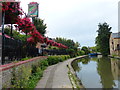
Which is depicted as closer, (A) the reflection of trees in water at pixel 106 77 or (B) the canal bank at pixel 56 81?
(B) the canal bank at pixel 56 81

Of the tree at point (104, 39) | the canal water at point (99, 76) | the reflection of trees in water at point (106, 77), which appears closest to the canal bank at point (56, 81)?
the canal water at point (99, 76)

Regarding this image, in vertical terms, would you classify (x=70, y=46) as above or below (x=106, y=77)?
above

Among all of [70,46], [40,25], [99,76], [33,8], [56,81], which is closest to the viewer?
[56,81]

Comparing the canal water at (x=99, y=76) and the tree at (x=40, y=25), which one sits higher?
the tree at (x=40, y=25)

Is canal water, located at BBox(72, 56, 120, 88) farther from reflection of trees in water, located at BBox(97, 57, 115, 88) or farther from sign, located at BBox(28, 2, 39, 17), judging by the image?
sign, located at BBox(28, 2, 39, 17)

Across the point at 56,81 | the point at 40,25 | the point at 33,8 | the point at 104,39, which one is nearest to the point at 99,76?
the point at 56,81

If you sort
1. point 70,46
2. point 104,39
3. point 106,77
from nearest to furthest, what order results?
point 106,77 < point 70,46 < point 104,39

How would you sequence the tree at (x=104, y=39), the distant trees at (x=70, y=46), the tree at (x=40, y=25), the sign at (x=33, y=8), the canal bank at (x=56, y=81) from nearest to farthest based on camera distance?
the canal bank at (x=56, y=81) < the sign at (x=33, y=8) < the tree at (x=40, y=25) < the distant trees at (x=70, y=46) < the tree at (x=104, y=39)

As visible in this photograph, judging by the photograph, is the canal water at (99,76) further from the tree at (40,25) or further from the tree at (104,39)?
the tree at (104,39)

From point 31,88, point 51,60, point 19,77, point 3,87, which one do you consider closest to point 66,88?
point 31,88

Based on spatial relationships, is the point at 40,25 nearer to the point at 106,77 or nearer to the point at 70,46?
the point at 106,77

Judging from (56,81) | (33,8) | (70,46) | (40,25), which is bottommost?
(56,81)

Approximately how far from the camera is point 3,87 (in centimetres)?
440

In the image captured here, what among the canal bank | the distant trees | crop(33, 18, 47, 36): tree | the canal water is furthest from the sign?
the distant trees
